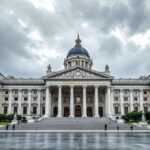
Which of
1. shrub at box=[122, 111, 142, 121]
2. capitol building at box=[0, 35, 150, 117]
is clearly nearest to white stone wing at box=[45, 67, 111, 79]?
capitol building at box=[0, 35, 150, 117]

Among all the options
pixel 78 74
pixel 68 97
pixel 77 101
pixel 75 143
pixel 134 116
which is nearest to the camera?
pixel 75 143

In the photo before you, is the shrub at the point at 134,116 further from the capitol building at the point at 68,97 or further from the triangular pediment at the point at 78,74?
the triangular pediment at the point at 78,74

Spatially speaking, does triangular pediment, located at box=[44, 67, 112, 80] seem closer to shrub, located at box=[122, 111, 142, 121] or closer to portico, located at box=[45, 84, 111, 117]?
portico, located at box=[45, 84, 111, 117]

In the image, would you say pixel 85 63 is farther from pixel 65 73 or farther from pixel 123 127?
pixel 123 127

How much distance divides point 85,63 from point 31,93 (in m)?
28.4

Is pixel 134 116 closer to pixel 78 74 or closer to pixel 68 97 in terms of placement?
pixel 78 74

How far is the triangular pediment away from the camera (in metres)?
75.1

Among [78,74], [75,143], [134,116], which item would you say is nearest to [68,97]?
[78,74]

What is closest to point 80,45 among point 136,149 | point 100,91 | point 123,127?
point 100,91

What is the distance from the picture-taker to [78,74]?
248 ft

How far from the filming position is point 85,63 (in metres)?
100

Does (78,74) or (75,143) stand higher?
(78,74)

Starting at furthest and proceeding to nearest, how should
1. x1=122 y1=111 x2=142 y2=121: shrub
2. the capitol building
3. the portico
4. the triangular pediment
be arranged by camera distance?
1. the capitol building
2. the portico
3. the triangular pediment
4. x1=122 y1=111 x2=142 y2=121: shrub

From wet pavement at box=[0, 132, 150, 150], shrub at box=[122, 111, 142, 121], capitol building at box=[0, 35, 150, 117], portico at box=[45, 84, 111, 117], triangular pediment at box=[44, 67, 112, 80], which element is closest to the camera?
wet pavement at box=[0, 132, 150, 150]
